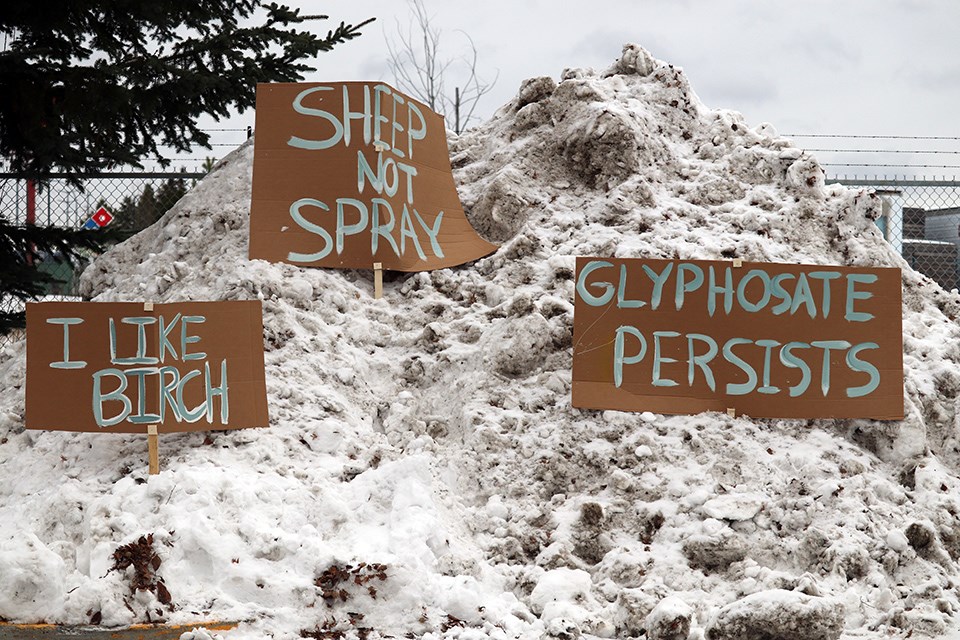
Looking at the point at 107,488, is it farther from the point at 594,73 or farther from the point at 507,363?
the point at 594,73

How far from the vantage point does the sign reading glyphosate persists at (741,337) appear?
17.4 ft

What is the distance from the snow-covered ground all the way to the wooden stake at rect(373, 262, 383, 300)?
75 mm

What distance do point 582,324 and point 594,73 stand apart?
118 inches

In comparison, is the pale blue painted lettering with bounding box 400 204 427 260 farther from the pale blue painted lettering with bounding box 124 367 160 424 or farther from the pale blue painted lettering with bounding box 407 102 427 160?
the pale blue painted lettering with bounding box 124 367 160 424

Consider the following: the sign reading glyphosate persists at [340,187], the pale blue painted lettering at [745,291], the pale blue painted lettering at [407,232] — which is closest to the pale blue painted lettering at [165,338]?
the sign reading glyphosate persists at [340,187]

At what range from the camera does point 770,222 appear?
6445 mm

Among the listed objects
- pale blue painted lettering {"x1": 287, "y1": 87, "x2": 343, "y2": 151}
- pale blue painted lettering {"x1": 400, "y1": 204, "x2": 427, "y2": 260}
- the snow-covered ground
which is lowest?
the snow-covered ground

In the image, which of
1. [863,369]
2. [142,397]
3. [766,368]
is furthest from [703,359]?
[142,397]

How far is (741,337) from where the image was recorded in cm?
537

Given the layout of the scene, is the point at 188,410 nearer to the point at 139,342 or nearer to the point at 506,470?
the point at 139,342

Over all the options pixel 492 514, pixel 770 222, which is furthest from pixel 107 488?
pixel 770 222

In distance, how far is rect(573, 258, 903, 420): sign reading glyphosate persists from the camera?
5.30 metres

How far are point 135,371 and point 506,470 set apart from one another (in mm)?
1774

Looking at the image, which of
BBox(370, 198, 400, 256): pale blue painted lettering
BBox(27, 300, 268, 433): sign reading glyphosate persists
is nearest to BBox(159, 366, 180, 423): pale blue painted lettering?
BBox(27, 300, 268, 433): sign reading glyphosate persists
